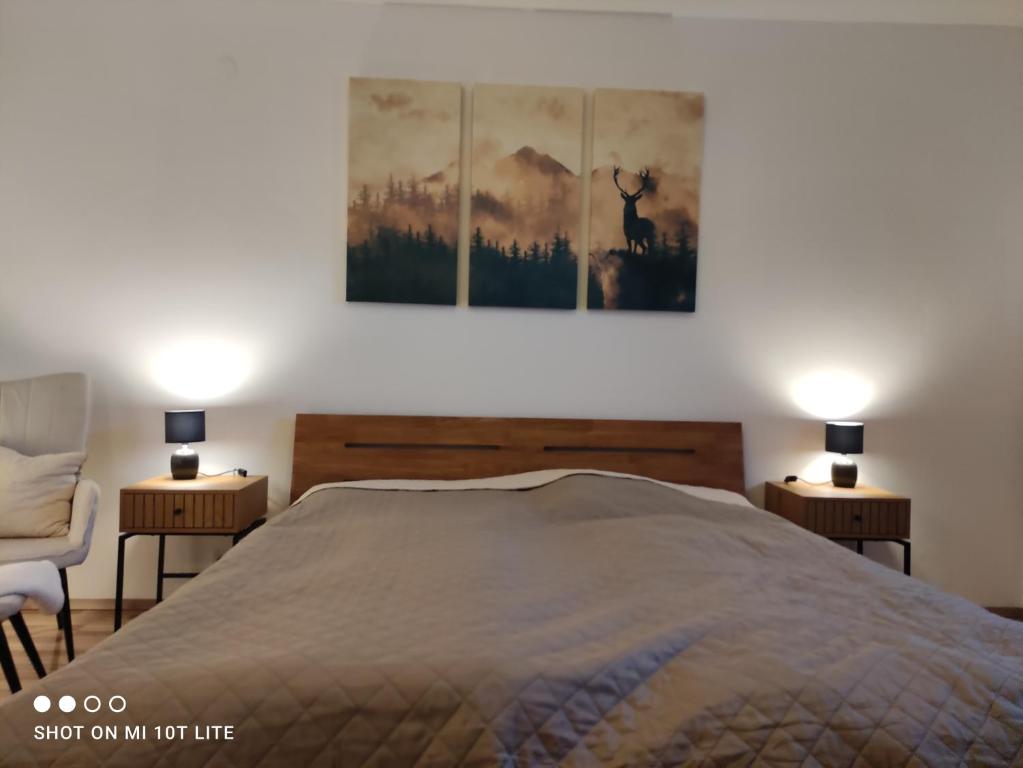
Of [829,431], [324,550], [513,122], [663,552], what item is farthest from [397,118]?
[829,431]

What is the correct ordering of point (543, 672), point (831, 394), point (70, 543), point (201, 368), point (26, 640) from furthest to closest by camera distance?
point (831, 394) < point (201, 368) < point (70, 543) < point (26, 640) < point (543, 672)

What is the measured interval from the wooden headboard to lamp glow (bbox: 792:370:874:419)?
399mm

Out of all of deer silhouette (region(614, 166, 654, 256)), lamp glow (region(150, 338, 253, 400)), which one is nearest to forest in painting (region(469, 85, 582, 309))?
deer silhouette (region(614, 166, 654, 256))

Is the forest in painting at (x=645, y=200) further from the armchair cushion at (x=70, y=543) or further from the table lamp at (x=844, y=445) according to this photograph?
the armchair cushion at (x=70, y=543)

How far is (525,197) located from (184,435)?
182cm

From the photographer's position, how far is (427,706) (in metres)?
0.96

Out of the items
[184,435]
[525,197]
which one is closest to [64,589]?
[184,435]

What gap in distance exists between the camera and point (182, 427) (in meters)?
2.55

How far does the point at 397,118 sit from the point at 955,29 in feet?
8.76

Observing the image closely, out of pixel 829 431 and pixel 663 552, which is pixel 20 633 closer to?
pixel 663 552

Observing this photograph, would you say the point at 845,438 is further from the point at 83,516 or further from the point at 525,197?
the point at 83,516

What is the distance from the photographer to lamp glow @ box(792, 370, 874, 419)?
2902 mm

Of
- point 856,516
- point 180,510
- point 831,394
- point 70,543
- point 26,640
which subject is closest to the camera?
point 26,640

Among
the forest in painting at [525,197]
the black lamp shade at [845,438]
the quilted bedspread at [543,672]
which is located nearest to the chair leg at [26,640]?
the quilted bedspread at [543,672]
